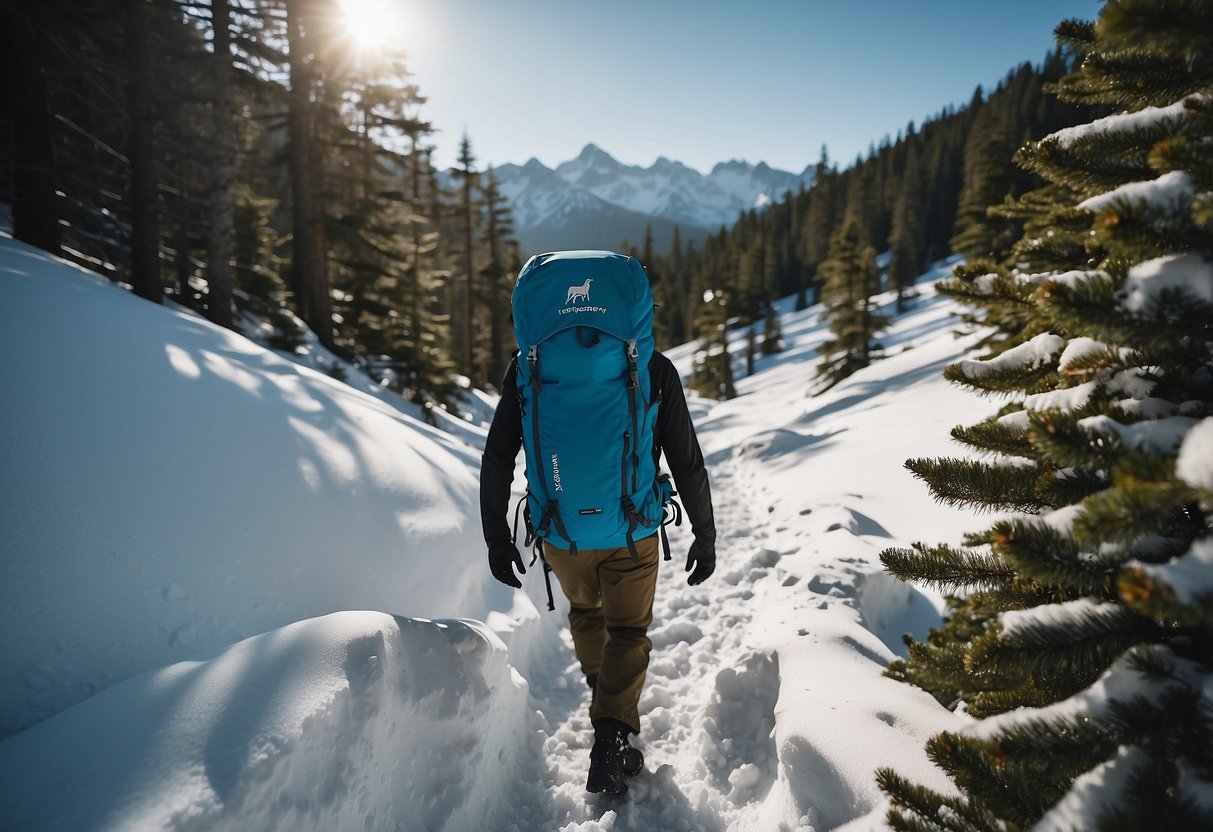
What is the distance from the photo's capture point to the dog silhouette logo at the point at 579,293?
2.64 meters

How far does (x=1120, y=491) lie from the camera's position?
40.9 inches

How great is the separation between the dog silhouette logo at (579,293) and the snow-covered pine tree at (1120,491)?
168 centimetres

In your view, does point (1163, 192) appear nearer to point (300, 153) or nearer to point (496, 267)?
point (300, 153)

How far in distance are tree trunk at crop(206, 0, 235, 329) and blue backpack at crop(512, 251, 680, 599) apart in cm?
1034

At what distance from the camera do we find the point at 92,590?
279 centimetres

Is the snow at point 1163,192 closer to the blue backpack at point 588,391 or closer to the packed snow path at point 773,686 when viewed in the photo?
the blue backpack at point 588,391

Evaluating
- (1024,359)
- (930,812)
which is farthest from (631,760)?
(1024,359)

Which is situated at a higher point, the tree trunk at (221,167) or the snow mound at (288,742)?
the tree trunk at (221,167)

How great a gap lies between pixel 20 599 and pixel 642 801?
10.7ft

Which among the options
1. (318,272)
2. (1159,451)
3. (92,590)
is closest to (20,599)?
(92,590)

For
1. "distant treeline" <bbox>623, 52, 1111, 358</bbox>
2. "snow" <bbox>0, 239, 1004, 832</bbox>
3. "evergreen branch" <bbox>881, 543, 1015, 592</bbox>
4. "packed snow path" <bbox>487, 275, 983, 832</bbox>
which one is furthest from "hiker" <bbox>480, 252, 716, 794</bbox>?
"distant treeline" <bbox>623, 52, 1111, 358</bbox>

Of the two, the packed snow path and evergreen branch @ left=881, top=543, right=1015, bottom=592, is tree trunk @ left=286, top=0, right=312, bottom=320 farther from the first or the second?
evergreen branch @ left=881, top=543, right=1015, bottom=592

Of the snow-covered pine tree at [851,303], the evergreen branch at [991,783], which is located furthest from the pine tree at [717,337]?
the evergreen branch at [991,783]

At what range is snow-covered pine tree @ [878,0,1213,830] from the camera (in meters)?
1.09
